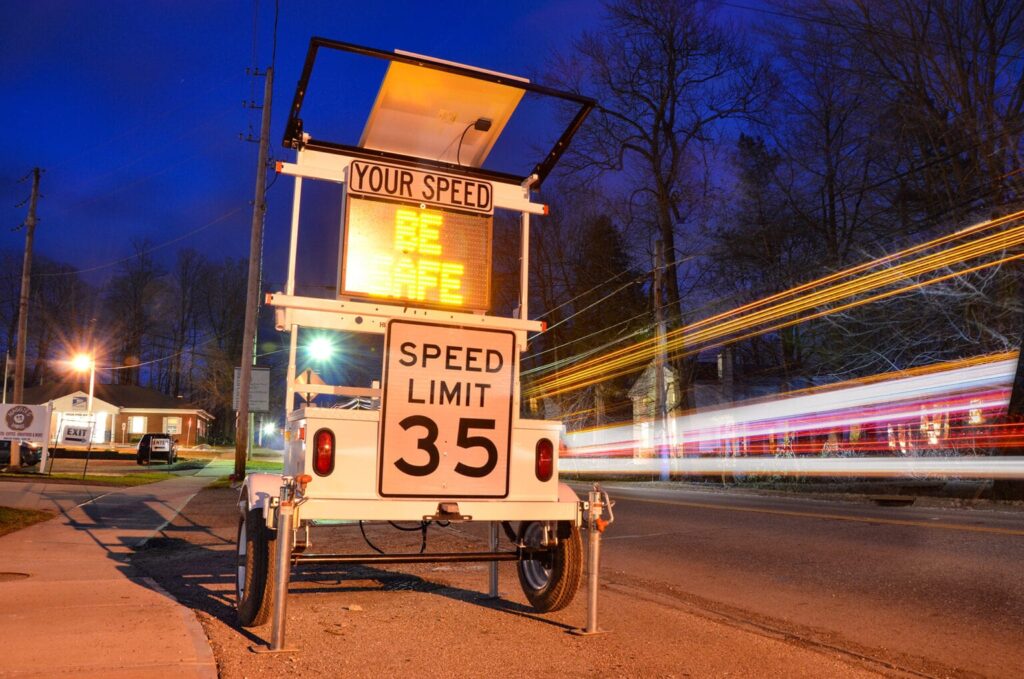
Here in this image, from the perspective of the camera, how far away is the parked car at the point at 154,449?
4144cm

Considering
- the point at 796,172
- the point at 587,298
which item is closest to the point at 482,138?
the point at 796,172

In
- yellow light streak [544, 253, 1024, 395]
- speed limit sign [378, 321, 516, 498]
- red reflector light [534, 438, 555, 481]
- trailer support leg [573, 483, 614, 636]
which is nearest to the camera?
speed limit sign [378, 321, 516, 498]

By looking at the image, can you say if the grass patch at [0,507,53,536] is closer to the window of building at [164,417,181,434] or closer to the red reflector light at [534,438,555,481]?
the red reflector light at [534,438,555,481]

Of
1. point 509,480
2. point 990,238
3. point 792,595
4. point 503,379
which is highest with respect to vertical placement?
point 990,238

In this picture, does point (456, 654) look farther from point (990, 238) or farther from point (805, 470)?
point (805, 470)

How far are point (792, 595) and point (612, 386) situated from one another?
138ft

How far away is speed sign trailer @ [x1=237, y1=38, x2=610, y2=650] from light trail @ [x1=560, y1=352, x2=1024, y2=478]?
1695 cm

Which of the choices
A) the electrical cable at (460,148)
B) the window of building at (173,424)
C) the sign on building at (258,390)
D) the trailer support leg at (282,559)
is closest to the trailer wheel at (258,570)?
the trailer support leg at (282,559)

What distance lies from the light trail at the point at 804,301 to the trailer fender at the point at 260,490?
698 inches

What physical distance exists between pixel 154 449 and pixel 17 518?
3139cm

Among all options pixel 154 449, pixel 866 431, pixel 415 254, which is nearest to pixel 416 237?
pixel 415 254

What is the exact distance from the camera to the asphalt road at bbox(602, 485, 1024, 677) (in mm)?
6109

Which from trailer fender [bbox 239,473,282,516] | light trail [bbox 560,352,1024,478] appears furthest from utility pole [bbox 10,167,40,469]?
trailer fender [bbox 239,473,282,516]

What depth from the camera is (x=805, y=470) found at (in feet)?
103
